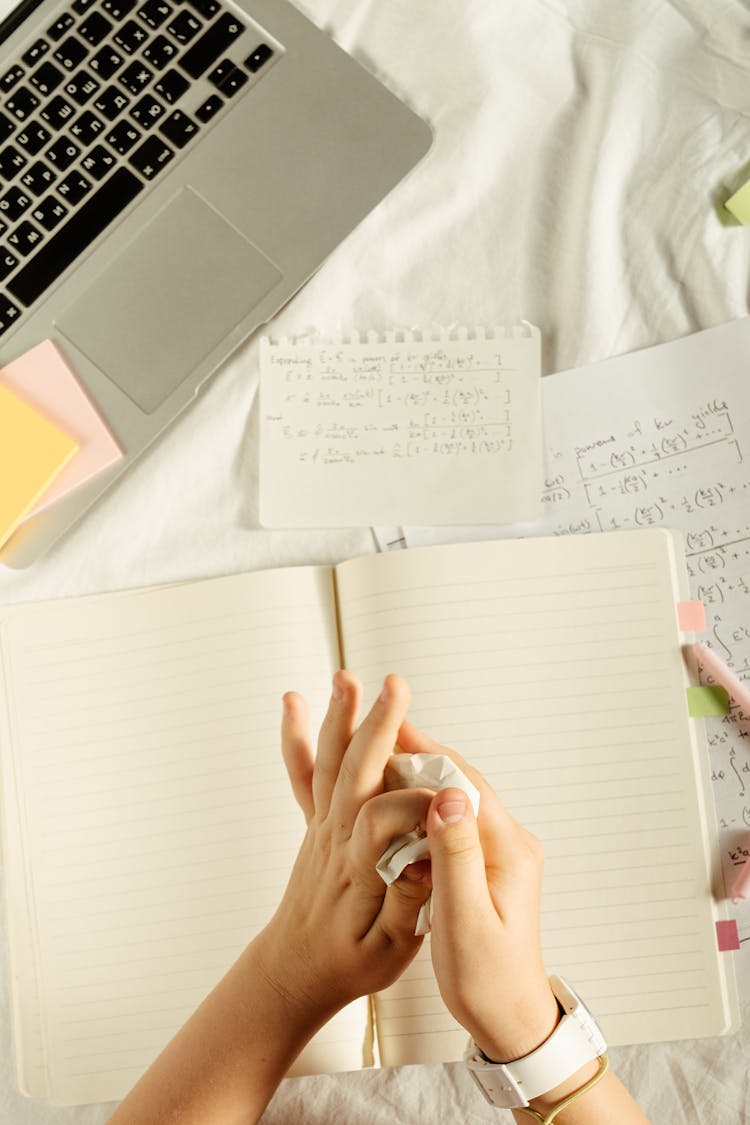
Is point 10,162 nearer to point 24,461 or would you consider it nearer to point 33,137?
point 33,137

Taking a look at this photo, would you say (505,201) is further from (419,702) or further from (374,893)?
(374,893)

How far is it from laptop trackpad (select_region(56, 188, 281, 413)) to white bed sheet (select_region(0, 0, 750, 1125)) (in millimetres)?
34

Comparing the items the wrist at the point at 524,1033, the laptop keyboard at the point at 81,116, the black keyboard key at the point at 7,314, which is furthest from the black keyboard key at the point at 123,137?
the wrist at the point at 524,1033

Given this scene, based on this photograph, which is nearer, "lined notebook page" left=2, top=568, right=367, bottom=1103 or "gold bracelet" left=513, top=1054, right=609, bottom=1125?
"gold bracelet" left=513, top=1054, right=609, bottom=1125

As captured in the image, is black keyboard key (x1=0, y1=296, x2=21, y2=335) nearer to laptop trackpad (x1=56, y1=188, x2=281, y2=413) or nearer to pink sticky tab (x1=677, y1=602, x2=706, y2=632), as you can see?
laptop trackpad (x1=56, y1=188, x2=281, y2=413)

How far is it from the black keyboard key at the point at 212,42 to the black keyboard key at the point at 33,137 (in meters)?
0.09

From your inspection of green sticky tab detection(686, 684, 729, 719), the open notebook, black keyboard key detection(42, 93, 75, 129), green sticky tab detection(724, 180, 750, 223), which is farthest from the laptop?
green sticky tab detection(686, 684, 729, 719)

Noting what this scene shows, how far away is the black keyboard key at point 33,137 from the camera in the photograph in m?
0.63

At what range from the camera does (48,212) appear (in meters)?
0.63

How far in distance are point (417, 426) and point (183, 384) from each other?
5.7 inches

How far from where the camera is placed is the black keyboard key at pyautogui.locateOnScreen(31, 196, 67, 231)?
2.06ft

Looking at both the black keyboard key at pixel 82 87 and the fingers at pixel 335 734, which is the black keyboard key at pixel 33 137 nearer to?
the black keyboard key at pixel 82 87

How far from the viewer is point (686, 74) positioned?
653 millimetres

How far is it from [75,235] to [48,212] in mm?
20
